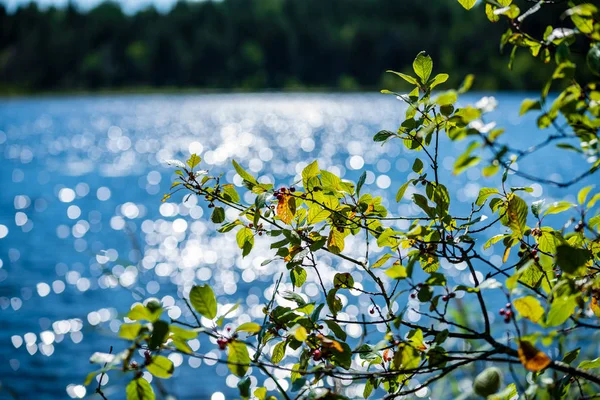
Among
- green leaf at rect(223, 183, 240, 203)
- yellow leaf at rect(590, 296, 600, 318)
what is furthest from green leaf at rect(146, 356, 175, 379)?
yellow leaf at rect(590, 296, 600, 318)

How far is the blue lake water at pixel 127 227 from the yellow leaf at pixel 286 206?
0.44 metres

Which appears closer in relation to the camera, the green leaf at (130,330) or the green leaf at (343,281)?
the green leaf at (130,330)

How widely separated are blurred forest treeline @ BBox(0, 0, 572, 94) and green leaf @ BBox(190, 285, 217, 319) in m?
134

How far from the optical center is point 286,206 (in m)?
2.12

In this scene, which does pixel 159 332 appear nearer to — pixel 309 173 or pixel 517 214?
pixel 309 173

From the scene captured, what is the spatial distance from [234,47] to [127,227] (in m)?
157

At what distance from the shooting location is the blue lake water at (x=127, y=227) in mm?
Answer: 13469

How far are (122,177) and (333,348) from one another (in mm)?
41429

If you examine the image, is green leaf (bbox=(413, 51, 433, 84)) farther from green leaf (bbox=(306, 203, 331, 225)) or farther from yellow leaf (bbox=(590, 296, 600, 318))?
yellow leaf (bbox=(590, 296, 600, 318))

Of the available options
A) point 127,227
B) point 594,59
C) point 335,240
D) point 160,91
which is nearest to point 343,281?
point 335,240

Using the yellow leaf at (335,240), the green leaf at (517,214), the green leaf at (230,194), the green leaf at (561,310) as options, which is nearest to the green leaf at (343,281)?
the yellow leaf at (335,240)

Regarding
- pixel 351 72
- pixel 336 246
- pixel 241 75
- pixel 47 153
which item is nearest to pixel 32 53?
pixel 241 75

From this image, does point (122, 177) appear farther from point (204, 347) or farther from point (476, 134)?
point (476, 134)

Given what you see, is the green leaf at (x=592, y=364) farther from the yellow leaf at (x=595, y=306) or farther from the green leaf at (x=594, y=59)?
the green leaf at (x=594, y=59)
